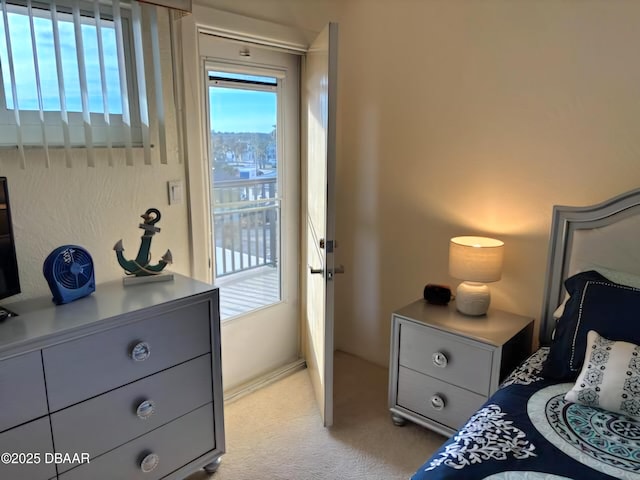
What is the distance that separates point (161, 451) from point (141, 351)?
460 millimetres

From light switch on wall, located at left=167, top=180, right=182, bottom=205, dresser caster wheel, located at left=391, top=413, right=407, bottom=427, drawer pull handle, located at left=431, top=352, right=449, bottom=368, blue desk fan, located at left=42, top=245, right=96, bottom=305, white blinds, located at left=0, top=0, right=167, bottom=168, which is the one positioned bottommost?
dresser caster wheel, located at left=391, top=413, right=407, bottom=427

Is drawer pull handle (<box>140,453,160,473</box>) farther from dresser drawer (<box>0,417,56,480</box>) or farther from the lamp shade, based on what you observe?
the lamp shade

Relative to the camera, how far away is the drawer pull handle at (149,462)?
69.9 inches

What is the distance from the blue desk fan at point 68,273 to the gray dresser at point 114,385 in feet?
0.14

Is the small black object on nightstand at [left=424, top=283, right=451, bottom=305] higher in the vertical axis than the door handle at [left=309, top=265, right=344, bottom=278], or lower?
lower

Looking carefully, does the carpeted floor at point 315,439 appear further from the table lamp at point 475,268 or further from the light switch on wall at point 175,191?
the light switch on wall at point 175,191

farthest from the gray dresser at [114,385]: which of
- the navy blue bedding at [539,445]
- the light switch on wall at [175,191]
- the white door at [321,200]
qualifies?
the navy blue bedding at [539,445]

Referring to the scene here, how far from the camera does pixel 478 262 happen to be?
7.20ft

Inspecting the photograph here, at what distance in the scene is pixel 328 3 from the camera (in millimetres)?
2740

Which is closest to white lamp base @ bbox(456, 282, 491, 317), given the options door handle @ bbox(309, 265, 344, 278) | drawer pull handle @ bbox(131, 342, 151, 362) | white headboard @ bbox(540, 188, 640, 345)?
white headboard @ bbox(540, 188, 640, 345)

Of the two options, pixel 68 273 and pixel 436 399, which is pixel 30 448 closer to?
pixel 68 273

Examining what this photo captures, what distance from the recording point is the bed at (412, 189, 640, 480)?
131 cm

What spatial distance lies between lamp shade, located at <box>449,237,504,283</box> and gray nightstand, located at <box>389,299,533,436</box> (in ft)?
0.77

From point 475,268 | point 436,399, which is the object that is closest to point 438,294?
point 475,268
